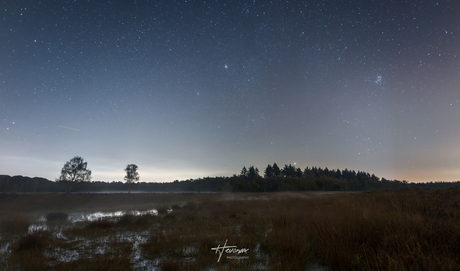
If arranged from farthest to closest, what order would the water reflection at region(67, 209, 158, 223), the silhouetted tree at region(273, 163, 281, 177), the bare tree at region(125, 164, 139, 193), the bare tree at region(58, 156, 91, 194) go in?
the silhouetted tree at region(273, 163, 281, 177) < the bare tree at region(125, 164, 139, 193) < the bare tree at region(58, 156, 91, 194) < the water reflection at region(67, 209, 158, 223)

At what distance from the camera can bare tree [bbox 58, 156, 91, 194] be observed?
56344mm

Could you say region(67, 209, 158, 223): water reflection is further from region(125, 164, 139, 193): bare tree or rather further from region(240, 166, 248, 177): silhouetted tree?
region(240, 166, 248, 177): silhouetted tree

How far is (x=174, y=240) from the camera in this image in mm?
7250

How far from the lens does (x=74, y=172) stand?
2255 inches

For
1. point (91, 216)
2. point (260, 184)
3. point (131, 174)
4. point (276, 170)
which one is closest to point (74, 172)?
point (131, 174)

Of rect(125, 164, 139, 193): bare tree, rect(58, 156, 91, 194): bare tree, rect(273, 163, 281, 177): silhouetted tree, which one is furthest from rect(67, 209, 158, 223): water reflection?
rect(273, 163, 281, 177): silhouetted tree

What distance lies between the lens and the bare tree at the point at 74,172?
56.3 meters

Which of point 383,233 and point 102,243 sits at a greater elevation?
point 383,233

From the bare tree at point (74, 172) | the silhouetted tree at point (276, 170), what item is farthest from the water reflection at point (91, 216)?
the silhouetted tree at point (276, 170)

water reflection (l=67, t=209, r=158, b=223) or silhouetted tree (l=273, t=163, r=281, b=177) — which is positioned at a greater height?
silhouetted tree (l=273, t=163, r=281, b=177)

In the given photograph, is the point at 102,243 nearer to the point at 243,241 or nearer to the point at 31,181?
the point at 243,241

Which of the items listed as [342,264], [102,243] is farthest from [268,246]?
[102,243]

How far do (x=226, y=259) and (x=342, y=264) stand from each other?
302 centimetres

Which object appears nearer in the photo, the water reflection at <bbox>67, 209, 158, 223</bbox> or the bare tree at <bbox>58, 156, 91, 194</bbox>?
the water reflection at <bbox>67, 209, 158, 223</bbox>
